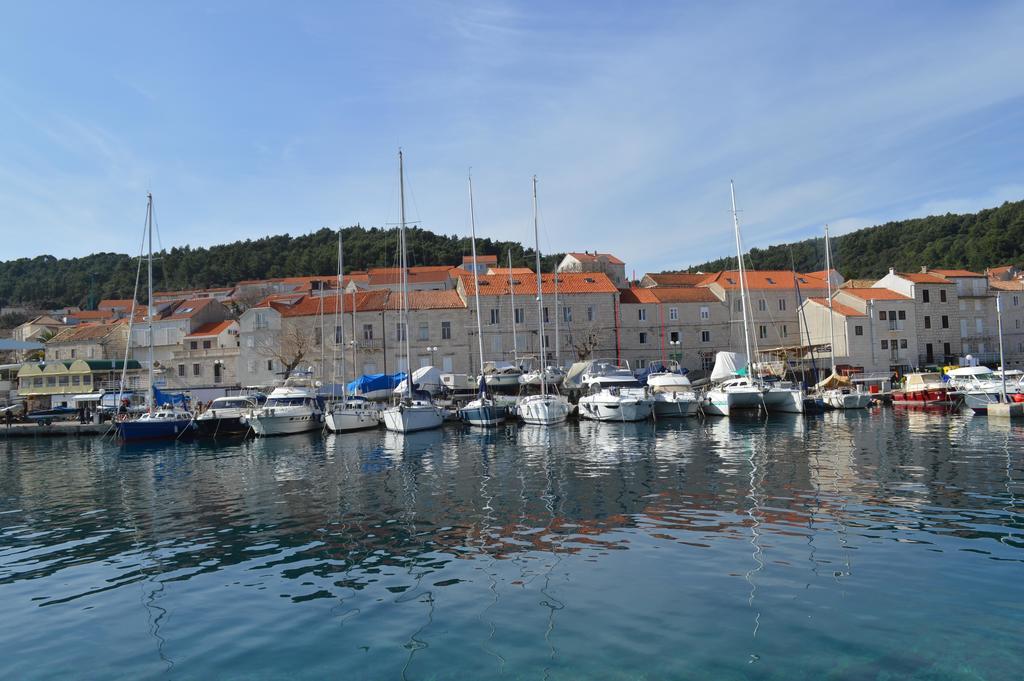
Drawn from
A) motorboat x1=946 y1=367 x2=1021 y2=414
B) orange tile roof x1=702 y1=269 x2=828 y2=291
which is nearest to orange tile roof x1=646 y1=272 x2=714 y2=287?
orange tile roof x1=702 y1=269 x2=828 y2=291

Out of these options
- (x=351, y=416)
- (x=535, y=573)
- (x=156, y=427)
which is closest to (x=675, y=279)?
(x=351, y=416)

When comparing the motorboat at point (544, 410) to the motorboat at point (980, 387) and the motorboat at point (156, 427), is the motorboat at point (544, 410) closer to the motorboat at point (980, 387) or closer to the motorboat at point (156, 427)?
the motorboat at point (156, 427)

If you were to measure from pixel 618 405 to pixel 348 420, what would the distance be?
16201mm

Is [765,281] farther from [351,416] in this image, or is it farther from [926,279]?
[351,416]

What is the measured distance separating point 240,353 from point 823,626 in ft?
213

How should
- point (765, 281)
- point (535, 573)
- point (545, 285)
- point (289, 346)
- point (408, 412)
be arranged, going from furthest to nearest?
point (765, 281) < point (545, 285) < point (289, 346) < point (408, 412) < point (535, 573)

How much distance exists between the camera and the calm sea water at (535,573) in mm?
8852

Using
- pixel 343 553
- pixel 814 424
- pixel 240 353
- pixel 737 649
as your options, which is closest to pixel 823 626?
pixel 737 649

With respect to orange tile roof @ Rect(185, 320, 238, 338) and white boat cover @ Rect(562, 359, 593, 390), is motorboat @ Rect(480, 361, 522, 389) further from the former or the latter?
orange tile roof @ Rect(185, 320, 238, 338)

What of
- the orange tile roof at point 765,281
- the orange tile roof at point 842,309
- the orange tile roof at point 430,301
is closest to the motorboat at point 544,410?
the orange tile roof at point 430,301

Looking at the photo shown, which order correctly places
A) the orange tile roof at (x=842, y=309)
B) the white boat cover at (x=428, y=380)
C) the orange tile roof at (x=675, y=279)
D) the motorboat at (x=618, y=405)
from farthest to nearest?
the orange tile roof at (x=675, y=279)
the orange tile roof at (x=842, y=309)
the white boat cover at (x=428, y=380)
the motorboat at (x=618, y=405)

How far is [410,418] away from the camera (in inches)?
1602

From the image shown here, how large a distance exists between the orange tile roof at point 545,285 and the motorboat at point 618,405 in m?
19.4

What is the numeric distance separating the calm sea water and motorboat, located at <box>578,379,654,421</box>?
18.7 meters
